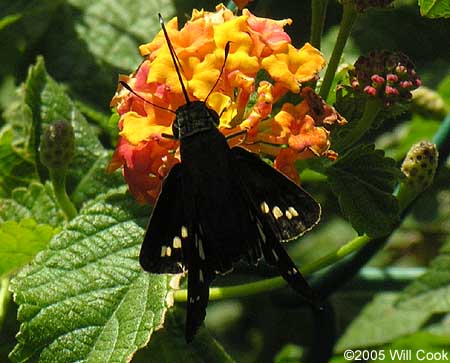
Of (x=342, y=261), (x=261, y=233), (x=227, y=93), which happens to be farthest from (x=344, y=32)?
(x=342, y=261)

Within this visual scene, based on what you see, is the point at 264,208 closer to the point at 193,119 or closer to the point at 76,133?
the point at 193,119

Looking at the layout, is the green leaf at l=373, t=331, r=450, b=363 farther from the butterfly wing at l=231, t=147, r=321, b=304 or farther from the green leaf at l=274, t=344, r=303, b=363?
the butterfly wing at l=231, t=147, r=321, b=304

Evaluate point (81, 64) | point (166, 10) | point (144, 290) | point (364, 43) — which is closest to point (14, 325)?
point (144, 290)

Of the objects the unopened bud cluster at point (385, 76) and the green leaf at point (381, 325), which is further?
the green leaf at point (381, 325)

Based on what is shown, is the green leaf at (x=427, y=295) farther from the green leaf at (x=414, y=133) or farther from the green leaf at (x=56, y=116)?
the green leaf at (x=56, y=116)

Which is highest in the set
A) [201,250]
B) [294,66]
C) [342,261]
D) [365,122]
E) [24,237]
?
[294,66]

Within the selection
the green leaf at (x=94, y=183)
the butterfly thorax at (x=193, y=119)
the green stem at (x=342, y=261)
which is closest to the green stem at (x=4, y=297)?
the green leaf at (x=94, y=183)

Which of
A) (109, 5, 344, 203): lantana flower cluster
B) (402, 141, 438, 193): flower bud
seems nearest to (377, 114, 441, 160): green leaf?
(402, 141, 438, 193): flower bud

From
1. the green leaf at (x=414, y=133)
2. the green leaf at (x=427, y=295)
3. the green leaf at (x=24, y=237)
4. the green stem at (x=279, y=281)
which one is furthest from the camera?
the green leaf at (x=414, y=133)
